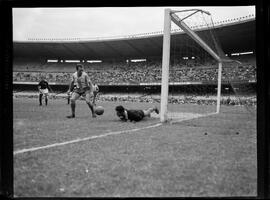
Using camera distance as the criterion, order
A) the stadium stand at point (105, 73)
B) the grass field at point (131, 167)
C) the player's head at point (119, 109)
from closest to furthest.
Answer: the grass field at point (131, 167) → the player's head at point (119, 109) → the stadium stand at point (105, 73)

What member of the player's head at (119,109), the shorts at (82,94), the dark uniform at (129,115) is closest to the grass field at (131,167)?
the player's head at (119,109)

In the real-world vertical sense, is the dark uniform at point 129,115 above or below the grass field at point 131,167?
above

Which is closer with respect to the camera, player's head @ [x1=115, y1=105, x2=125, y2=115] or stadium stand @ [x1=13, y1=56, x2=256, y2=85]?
player's head @ [x1=115, y1=105, x2=125, y2=115]

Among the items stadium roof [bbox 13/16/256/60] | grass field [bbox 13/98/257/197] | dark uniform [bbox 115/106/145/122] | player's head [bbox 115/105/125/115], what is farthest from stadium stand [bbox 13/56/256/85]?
grass field [bbox 13/98/257/197]

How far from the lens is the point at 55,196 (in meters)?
2.62

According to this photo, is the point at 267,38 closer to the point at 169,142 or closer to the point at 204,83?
the point at 169,142

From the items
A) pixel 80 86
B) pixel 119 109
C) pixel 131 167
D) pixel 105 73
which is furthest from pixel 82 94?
pixel 105 73

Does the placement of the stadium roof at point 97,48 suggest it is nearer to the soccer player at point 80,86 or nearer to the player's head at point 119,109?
the soccer player at point 80,86

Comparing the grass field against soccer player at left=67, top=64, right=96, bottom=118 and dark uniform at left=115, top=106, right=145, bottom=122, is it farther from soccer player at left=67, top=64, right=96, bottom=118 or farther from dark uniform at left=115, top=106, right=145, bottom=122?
soccer player at left=67, top=64, right=96, bottom=118

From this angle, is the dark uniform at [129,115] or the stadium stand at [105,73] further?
the stadium stand at [105,73]

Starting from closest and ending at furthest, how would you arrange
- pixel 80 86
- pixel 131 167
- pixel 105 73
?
pixel 131 167 < pixel 80 86 < pixel 105 73

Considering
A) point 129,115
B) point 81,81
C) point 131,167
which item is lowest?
point 131,167

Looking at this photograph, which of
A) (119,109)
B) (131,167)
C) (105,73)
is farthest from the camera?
(105,73)

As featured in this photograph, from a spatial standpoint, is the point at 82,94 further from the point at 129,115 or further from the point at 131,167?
the point at 131,167
